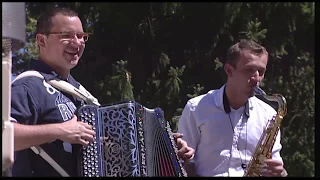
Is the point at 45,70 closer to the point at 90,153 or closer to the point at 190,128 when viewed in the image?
the point at 90,153

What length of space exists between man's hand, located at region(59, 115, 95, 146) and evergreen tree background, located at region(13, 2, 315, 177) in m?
4.71

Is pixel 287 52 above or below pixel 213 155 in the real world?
above

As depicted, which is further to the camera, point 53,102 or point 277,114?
point 277,114

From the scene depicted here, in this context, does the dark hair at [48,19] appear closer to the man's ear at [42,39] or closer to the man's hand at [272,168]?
the man's ear at [42,39]

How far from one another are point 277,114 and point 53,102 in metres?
1.54

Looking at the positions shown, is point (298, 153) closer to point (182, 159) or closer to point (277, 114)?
point (277, 114)

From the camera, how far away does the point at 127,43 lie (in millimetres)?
7816

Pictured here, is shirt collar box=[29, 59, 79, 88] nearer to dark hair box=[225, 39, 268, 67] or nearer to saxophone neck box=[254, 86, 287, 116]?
dark hair box=[225, 39, 268, 67]

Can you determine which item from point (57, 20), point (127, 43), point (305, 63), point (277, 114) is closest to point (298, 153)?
point (305, 63)

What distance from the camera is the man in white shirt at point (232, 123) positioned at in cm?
374

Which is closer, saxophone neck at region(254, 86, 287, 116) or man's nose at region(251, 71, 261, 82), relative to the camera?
man's nose at region(251, 71, 261, 82)

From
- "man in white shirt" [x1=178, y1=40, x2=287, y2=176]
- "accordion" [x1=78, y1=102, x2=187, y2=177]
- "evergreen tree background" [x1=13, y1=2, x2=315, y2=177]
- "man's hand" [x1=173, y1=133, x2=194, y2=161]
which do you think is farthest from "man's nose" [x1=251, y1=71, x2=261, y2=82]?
"evergreen tree background" [x1=13, y1=2, x2=315, y2=177]

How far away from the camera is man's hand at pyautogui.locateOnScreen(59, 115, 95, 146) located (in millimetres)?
2775

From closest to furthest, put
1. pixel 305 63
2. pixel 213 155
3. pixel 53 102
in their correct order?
1. pixel 53 102
2. pixel 213 155
3. pixel 305 63
